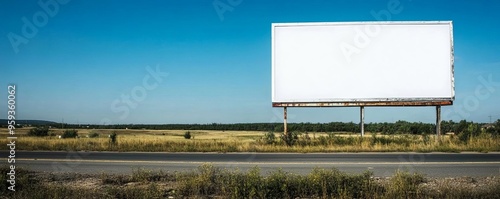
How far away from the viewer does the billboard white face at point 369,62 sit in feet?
70.7

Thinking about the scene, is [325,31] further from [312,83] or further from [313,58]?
[312,83]

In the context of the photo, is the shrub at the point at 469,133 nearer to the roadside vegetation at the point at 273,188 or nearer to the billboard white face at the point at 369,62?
the billboard white face at the point at 369,62

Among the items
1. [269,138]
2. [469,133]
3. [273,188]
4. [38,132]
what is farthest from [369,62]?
[38,132]

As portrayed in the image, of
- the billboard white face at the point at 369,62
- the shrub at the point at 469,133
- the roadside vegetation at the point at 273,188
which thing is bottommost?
the roadside vegetation at the point at 273,188

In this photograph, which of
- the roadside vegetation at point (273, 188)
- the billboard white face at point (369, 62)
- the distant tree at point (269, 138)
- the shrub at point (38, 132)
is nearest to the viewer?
the roadside vegetation at point (273, 188)

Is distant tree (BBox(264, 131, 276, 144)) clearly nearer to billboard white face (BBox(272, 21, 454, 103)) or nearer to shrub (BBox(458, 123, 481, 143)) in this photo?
billboard white face (BBox(272, 21, 454, 103))

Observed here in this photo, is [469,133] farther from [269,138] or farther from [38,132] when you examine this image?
[38,132]

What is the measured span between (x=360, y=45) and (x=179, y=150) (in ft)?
38.3

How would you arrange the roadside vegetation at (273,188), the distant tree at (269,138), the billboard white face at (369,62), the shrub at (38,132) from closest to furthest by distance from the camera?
the roadside vegetation at (273,188) → the distant tree at (269,138) → the billboard white face at (369,62) → the shrub at (38,132)

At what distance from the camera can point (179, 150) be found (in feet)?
59.4

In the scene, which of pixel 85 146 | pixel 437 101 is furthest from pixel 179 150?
pixel 437 101

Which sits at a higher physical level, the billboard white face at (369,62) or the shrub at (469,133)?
the billboard white face at (369,62)

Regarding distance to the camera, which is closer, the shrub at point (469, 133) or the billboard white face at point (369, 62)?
the shrub at point (469, 133)

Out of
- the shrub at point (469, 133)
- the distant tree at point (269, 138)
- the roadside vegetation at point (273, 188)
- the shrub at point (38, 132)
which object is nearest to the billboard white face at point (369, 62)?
the shrub at point (469, 133)
